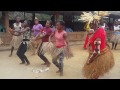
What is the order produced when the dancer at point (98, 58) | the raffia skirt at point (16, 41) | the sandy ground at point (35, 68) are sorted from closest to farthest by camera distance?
the dancer at point (98, 58)
the sandy ground at point (35, 68)
the raffia skirt at point (16, 41)

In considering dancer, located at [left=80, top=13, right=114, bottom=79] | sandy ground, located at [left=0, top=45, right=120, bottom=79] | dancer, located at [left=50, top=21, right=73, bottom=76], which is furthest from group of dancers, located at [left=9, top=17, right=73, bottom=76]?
dancer, located at [left=80, top=13, right=114, bottom=79]

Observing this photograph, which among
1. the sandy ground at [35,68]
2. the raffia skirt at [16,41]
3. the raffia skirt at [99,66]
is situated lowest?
the sandy ground at [35,68]

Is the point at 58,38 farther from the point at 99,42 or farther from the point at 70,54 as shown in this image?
the point at 99,42

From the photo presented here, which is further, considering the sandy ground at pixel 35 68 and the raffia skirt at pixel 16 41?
the raffia skirt at pixel 16 41

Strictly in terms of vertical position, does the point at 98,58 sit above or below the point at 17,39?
below

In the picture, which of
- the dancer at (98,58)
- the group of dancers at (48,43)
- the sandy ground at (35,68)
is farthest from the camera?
the group of dancers at (48,43)

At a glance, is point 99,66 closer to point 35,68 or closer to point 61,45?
point 61,45

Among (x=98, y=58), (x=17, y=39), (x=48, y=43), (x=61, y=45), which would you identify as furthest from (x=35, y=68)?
(x=98, y=58)

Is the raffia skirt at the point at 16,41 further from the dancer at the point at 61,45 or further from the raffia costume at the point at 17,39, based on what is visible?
the dancer at the point at 61,45

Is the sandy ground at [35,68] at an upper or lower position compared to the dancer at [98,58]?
lower

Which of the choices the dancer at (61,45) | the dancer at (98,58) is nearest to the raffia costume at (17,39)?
the dancer at (61,45)

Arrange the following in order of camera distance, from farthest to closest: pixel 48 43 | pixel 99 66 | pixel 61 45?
pixel 48 43
pixel 61 45
pixel 99 66

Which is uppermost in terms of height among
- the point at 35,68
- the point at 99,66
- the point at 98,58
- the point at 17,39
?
the point at 17,39

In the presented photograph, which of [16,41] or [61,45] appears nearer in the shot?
[61,45]
